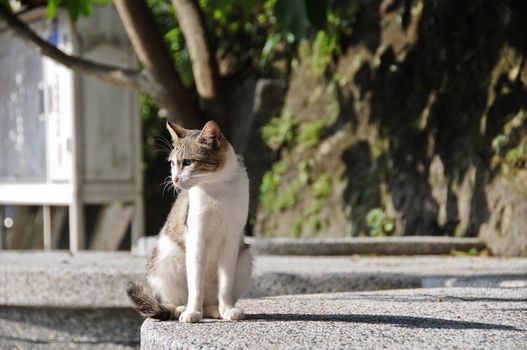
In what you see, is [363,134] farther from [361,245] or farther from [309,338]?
[309,338]

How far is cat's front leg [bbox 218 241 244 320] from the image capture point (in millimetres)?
2766

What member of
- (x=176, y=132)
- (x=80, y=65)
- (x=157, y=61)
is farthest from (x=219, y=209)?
(x=80, y=65)

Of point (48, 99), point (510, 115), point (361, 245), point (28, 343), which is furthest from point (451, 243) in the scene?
point (48, 99)

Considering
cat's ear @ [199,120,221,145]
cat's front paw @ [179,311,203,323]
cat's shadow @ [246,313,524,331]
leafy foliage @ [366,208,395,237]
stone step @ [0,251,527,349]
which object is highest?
cat's ear @ [199,120,221,145]

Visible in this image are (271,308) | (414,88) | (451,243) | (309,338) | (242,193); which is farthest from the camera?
(414,88)

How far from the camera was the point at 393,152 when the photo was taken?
624 centimetres

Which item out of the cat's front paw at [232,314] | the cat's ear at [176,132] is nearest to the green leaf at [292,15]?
the cat's ear at [176,132]

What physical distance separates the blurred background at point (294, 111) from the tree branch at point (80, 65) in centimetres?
1

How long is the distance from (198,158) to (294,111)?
4687 mm

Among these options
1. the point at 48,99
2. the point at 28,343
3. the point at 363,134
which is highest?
the point at 48,99

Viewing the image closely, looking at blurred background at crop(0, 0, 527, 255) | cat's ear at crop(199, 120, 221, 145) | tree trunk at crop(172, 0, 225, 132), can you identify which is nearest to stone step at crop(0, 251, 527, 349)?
cat's ear at crop(199, 120, 221, 145)

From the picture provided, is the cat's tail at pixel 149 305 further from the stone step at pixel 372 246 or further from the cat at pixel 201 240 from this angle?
the stone step at pixel 372 246

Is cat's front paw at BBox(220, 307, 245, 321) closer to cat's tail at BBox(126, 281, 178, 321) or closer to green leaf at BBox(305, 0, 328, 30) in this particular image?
cat's tail at BBox(126, 281, 178, 321)

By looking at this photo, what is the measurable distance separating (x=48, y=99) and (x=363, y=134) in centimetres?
350
